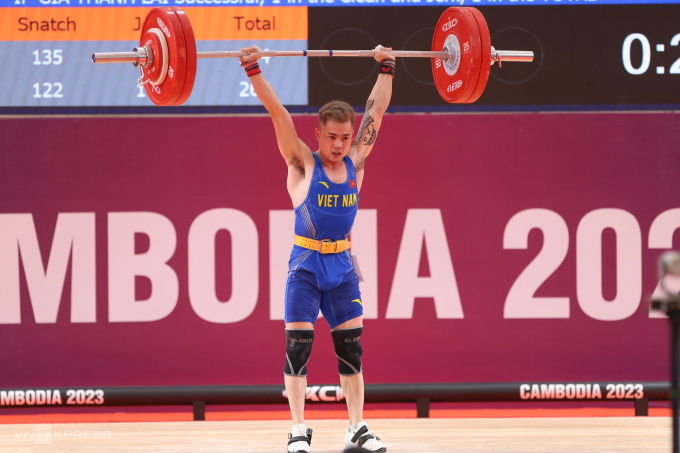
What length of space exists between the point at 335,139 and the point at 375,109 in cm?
32

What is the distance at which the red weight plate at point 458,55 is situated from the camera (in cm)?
372

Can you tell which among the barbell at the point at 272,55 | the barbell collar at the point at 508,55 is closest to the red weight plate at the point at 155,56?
the barbell at the point at 272,55

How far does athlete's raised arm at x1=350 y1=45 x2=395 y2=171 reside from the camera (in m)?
3.77

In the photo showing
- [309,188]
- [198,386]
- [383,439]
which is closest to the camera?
[309,188]

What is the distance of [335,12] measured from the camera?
491 centimetres

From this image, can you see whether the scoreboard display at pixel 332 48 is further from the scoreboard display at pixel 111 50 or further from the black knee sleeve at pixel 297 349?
the black knee sleeve at pixel 297 349

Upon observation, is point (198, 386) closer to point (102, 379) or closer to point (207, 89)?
point (102, 379)

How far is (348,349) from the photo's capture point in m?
3.64

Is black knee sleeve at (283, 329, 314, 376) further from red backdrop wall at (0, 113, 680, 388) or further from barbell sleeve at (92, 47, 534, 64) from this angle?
red backdrop wall at (0, 113, 680, 388)

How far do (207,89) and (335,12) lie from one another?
86cm

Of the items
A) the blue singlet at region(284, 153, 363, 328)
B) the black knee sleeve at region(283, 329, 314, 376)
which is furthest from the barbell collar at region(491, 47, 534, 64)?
the black knee sleeve at region(283, 329, 314, 376)

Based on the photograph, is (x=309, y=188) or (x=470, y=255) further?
(x=470, y=255)

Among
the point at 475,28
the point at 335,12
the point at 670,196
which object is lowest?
the point at 670,196

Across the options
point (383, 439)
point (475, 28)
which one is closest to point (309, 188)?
point (475, 28)
